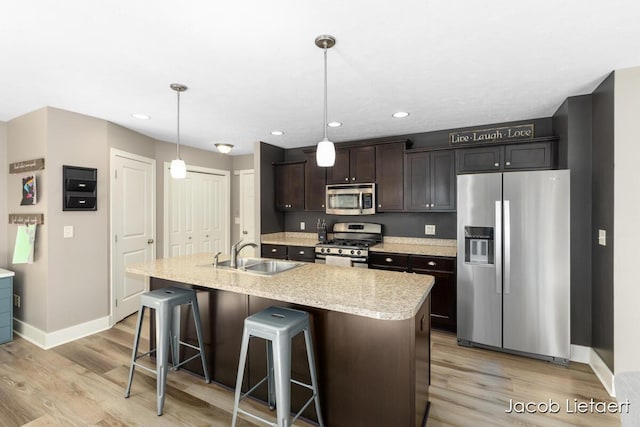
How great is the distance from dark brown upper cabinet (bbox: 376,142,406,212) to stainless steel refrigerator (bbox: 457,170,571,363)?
1016mm

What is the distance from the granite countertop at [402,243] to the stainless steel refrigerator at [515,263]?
441 millimetres

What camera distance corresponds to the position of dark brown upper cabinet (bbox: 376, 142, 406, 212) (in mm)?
4113

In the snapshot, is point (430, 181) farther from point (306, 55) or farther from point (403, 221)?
point (306, 55)

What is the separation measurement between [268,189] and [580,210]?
386 centimetres

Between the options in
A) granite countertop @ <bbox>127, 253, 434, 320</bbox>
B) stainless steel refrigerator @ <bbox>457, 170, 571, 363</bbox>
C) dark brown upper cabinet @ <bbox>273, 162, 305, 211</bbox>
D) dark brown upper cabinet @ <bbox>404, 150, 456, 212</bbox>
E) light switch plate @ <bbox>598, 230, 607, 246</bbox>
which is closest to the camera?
granite countertop @ <bbox>127, 253, 434, 320</bbox>

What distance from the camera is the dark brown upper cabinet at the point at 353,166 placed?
432cm

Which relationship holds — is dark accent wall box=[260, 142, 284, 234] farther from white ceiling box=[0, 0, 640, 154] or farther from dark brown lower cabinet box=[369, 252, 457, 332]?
dark brown lower cabinet box=[369, 252, 457, 332]

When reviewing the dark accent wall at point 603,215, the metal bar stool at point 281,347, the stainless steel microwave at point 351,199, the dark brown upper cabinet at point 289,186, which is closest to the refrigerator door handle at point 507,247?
the dark accent wall at point 603,215

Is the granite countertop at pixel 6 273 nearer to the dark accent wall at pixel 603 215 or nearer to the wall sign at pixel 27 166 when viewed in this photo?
the wall sign at pixel 27 166

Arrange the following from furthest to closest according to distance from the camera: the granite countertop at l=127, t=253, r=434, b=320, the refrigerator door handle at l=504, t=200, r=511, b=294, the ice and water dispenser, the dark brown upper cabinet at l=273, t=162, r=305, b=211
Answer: the dark brown upper cabinet at l=273, t=162, r=305, b=211, the ice and water dispenser, the refrigerator door handle at l=504, t=200, r=511, b=294, the granite countertop at l=127, t=253, r=434, b=320

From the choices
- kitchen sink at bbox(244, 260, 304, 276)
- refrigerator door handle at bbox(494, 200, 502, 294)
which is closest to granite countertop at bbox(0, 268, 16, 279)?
kitchen sink at bbox(244, 260, 304, 276)

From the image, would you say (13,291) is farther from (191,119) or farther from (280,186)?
(280,186)

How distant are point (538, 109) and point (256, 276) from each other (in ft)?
10.7

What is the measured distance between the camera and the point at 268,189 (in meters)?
4.92
